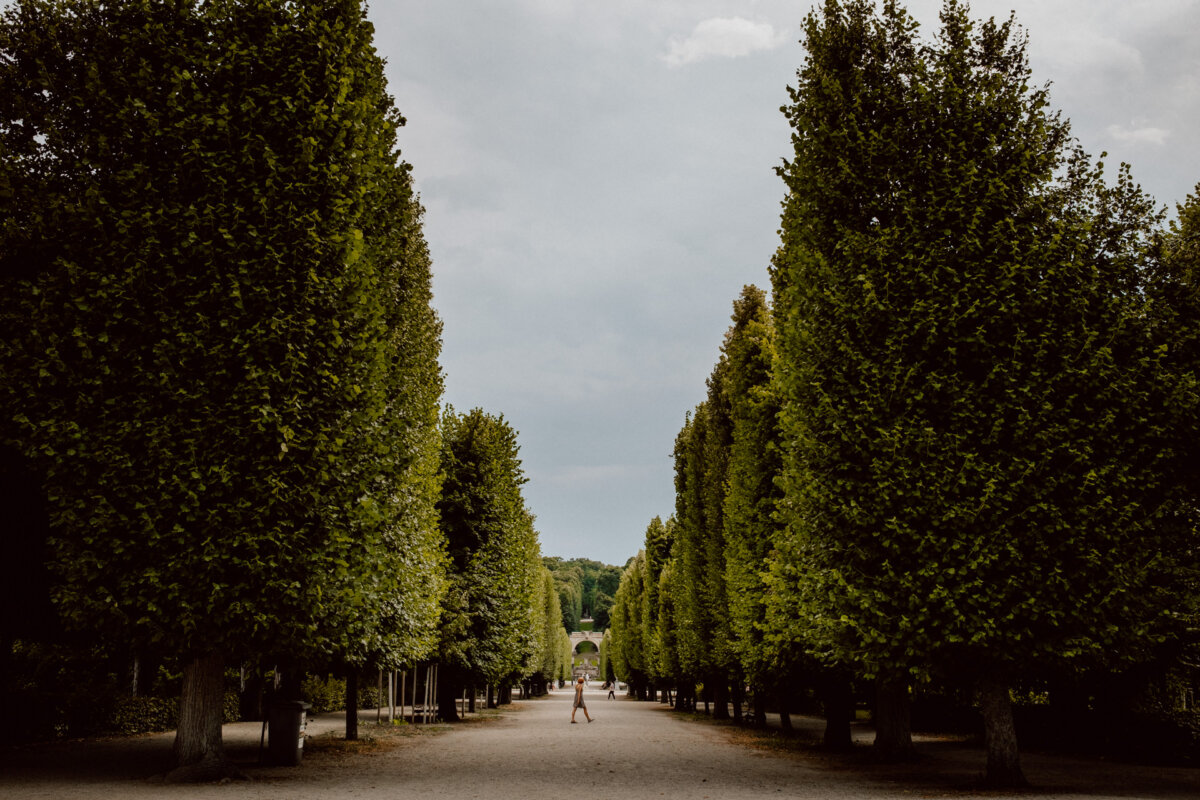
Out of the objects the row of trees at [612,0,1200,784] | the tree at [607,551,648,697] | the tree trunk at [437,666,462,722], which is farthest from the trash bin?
the tree at [607,551,648,697]

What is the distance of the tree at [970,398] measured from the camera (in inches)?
472

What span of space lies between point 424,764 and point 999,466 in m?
12.7

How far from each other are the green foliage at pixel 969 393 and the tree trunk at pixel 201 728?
9959 mm

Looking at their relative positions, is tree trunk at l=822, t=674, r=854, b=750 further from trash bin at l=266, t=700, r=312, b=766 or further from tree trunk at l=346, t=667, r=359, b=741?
tree trunk at l=346, t=667, r=359, b=741

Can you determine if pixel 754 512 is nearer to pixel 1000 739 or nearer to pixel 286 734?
pixel 1000 739

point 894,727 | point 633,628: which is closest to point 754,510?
point 894,727

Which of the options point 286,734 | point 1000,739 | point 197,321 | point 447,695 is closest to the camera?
point 1000,739

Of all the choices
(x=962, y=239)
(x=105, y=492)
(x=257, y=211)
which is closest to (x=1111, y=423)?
(x=962, y=239)

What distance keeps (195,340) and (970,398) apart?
1240 centimetres

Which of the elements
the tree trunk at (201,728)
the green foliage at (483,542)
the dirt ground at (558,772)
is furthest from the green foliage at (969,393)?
the green foliage at (483,542)

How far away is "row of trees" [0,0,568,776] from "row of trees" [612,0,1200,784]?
808 cm

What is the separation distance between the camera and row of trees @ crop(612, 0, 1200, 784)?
12008mm

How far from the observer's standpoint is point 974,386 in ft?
41.7

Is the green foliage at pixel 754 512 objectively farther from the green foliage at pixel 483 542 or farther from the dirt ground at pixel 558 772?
the green foliage at pixel 483 542
